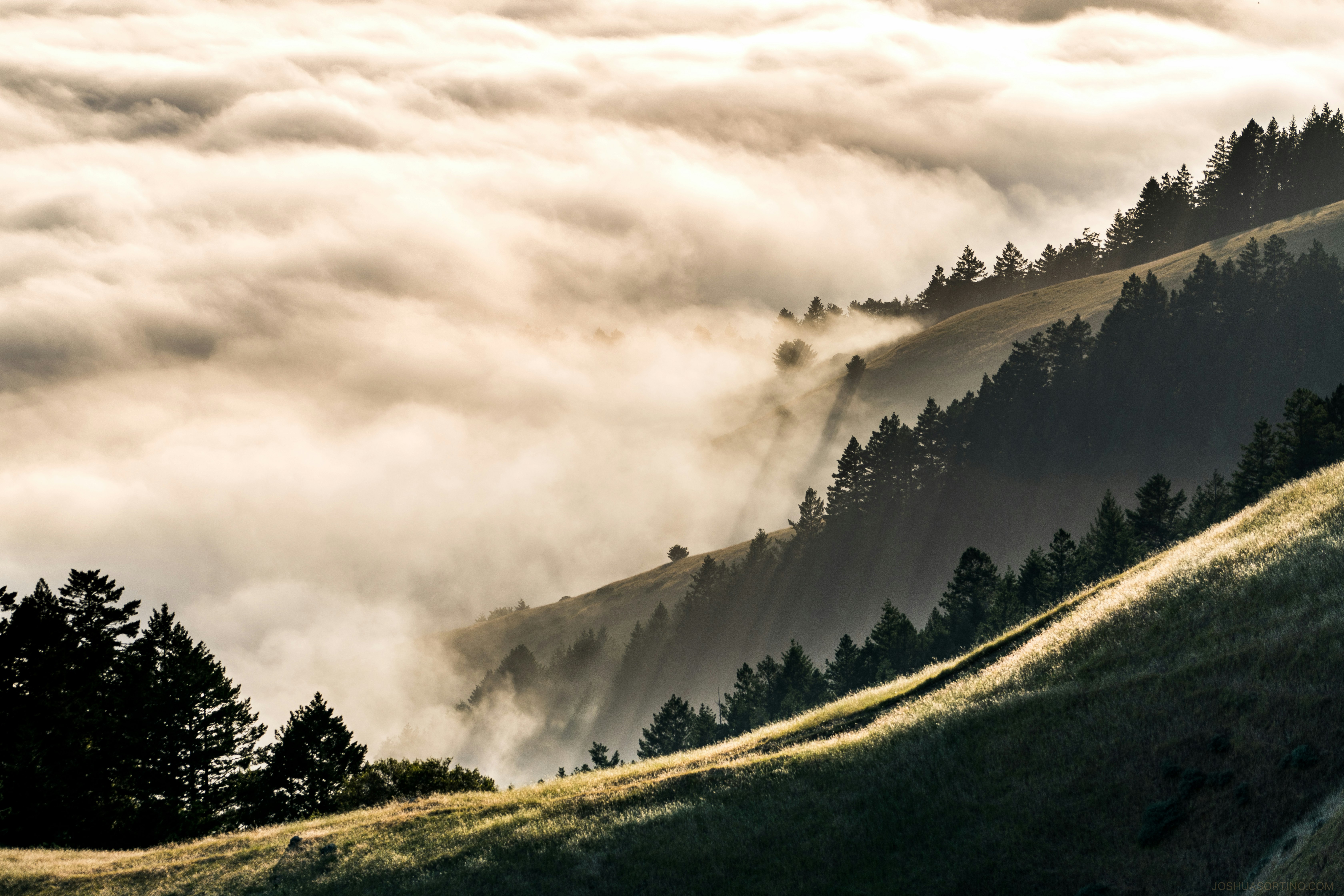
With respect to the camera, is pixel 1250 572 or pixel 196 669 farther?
pixel 196 669

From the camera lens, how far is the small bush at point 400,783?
48.5m

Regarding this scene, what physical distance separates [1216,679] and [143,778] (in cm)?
5946

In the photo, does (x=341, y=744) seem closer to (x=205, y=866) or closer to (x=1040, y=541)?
(x=205, y=866)

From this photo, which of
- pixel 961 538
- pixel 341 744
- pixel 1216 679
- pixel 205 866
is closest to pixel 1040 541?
pixel 961 538

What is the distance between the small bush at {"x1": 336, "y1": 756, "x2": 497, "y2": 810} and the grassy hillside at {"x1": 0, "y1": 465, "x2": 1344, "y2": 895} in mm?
12368

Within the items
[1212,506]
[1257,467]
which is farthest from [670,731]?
[1257,467]

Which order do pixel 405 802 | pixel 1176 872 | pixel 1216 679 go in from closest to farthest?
1. pixel 1176 872
2. pixel 1216 679
3. pixel 405 802

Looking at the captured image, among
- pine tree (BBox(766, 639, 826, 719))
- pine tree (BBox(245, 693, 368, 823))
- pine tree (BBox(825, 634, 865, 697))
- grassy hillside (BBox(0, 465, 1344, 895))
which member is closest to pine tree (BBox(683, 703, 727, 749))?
pine tree (BBox(766, 639, 826, 719))

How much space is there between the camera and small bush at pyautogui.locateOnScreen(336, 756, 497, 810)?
4850 cm

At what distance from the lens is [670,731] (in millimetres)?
112375

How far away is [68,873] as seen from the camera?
95.0 feet

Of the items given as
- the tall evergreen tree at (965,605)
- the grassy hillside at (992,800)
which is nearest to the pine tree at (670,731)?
the tall evergreen tree at (965,605)

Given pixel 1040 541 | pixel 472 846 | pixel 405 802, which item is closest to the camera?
pixel 472 846

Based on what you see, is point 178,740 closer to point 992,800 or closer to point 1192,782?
point 992,800
